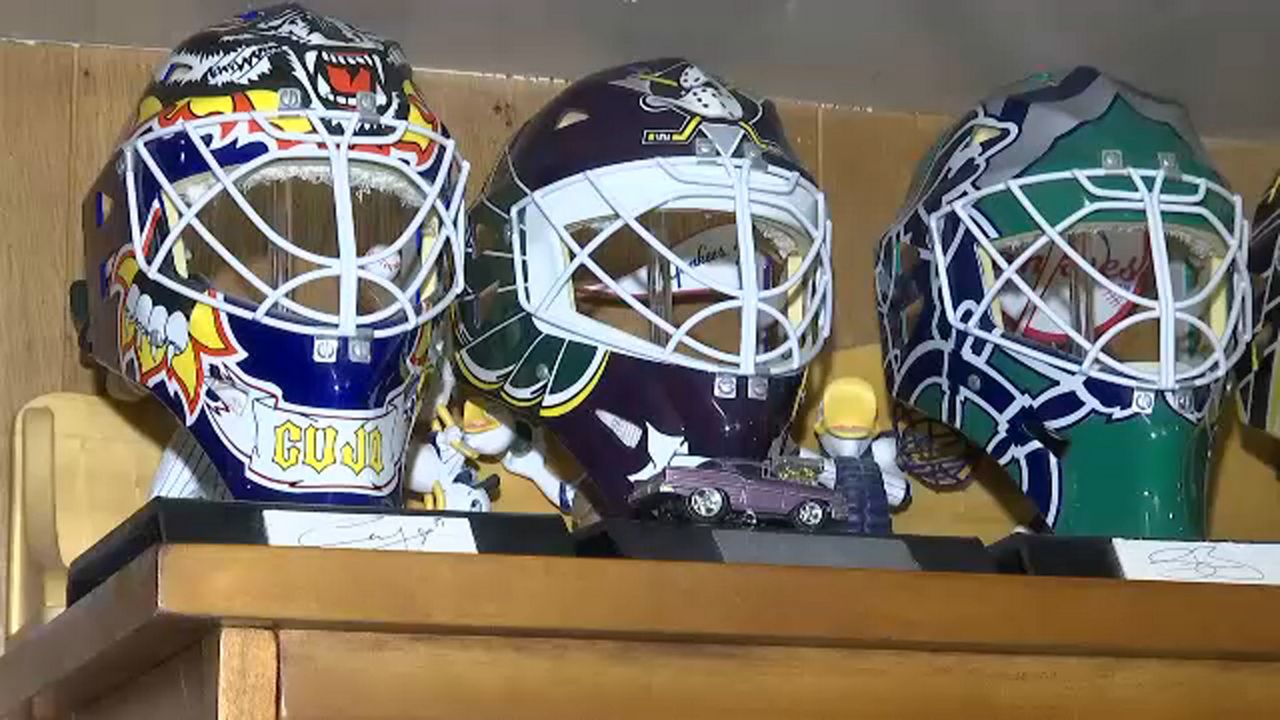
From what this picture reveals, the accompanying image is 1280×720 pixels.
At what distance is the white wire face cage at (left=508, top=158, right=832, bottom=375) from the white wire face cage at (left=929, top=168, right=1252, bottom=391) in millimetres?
88

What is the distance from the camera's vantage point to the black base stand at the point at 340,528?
81 centimetres

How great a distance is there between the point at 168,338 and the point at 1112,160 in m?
0.53

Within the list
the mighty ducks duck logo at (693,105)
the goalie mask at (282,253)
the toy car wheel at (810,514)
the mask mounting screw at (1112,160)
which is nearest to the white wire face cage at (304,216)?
the goalie mask at (282,253)

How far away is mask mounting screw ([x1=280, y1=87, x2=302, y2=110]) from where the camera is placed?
3.43 ft

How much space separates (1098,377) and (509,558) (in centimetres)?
45

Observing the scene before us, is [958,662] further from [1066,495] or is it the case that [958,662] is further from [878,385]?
[878,385]

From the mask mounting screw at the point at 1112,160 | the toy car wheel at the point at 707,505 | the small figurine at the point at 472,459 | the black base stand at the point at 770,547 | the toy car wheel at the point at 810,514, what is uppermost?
the mask mounting screw at the point at 1112,160

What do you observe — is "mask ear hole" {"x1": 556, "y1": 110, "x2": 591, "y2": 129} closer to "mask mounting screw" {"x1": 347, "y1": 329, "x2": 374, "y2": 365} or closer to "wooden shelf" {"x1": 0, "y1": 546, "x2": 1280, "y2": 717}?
"mask mounting screw" {"x1": 347, "y1": 329, "x2": 374, "y2": 365}

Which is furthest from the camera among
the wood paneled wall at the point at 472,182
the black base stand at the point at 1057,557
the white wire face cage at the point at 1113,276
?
the wood paneled wall at the point at 472,182
